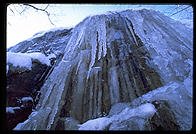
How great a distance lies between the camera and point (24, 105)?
152 inches

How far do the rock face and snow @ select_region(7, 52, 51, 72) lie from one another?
0.43 m

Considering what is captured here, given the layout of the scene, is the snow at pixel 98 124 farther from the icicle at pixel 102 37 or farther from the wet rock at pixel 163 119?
the icicle at pixel 102 37

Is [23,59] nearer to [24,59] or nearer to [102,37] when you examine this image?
[24,59]

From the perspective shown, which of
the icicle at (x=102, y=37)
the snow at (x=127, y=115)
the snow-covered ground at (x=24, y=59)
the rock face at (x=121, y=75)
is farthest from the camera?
the icicle at (x=102, y=37)

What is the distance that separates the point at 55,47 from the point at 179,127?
4.78 meters

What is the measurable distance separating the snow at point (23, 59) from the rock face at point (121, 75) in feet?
1.42

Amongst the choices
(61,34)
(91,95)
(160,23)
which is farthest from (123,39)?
(61,34)

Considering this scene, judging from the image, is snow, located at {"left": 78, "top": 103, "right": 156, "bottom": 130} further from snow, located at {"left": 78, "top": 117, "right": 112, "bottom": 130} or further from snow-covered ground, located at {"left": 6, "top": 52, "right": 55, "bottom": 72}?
snow-covered ground, located at {"left": 6, "top": 52, "right": 55, "bottom": 72}

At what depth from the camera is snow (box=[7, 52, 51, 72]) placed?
3789 millimetres

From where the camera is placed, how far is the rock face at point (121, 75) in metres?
2.68

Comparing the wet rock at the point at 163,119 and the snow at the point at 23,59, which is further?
the snow at the point at 23,59

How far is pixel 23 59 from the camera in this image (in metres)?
Answer: 4.07

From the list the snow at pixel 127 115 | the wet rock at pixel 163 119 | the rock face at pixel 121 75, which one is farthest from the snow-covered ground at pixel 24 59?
the wet rock at pixel 163 119

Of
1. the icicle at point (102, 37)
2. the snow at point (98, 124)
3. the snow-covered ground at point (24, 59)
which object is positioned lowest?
the snow at point (98, 124)
